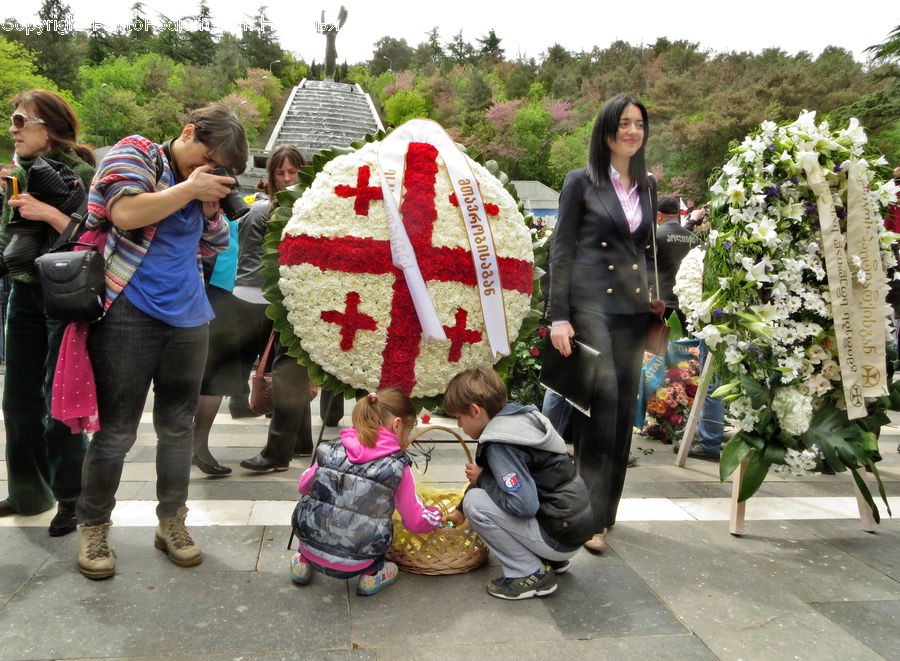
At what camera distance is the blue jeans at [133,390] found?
8.38ft

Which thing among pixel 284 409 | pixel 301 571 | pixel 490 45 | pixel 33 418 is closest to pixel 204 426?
pixel 284 409

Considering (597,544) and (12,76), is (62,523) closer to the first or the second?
(597,544)

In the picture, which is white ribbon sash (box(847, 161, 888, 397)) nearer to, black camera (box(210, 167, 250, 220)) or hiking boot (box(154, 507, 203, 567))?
black camera (box(210, 167, 250, 220))

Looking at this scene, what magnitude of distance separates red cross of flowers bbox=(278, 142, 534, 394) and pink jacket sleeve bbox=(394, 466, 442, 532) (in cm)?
37

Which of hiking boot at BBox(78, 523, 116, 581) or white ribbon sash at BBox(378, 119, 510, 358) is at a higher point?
white ribbon sash at BBox(378, 119, 510, 358)

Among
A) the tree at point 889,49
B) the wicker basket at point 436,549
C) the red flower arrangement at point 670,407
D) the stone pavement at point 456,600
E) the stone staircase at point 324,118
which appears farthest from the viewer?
the stone staircase at point 324,118

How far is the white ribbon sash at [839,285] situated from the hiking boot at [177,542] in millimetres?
2937

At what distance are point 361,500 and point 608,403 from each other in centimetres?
122

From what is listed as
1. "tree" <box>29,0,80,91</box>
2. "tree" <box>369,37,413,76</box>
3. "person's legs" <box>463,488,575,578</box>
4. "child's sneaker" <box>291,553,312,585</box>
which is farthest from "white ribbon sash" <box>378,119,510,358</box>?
"tree" <box>369,37,413,76</box>

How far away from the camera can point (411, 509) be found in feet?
8.67

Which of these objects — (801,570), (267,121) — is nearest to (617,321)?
(801,570)

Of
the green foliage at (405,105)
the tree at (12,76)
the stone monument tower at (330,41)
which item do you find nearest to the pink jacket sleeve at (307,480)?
the tree at (12,76)

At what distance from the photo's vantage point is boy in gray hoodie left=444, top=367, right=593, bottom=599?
262cm

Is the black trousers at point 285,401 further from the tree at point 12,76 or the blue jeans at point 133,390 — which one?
the tree at point 12,76
